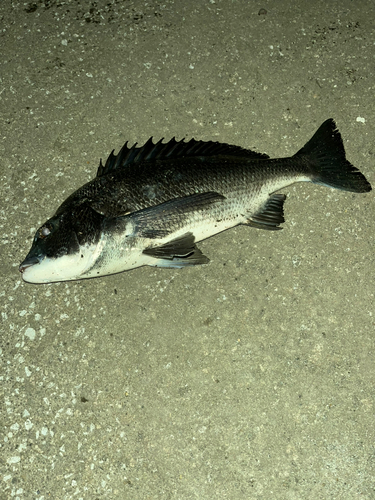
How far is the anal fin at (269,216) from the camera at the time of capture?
3.11 meters

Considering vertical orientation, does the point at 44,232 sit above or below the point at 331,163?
above

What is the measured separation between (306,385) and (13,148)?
3.02 meters

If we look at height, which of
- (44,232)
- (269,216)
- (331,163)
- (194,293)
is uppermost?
(44,232)

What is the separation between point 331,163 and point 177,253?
1.40 meters

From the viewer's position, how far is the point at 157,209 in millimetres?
2754

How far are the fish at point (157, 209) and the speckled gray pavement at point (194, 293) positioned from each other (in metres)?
0.36

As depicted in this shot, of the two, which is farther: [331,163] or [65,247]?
[331,163]

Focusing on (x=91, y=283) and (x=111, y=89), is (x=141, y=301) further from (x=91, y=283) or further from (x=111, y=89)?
(x=111, y=89)

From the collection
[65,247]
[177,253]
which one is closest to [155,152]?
[177,253]

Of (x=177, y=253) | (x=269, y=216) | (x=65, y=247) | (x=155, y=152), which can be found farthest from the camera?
(x=269, y=216)

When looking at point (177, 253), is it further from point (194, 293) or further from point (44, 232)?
point (44, 232)

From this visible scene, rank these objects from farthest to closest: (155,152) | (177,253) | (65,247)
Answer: (155,152) → (177,253) → (65,247)

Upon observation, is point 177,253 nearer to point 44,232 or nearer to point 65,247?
point 65,247

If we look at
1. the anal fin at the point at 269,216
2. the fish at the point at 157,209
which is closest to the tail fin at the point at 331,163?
the fish at the point at 157,209
